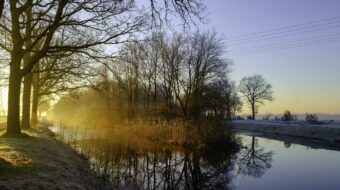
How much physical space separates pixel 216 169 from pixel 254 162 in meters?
3.80

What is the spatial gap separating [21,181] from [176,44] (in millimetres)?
31065

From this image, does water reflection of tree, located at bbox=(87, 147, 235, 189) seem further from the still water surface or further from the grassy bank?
the grassy bank

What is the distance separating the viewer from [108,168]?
16250 millimetres

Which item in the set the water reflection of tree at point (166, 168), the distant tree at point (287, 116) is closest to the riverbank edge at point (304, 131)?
the water reflection of tree at point (166, 168)

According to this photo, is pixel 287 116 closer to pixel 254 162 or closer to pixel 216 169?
pixel 254 162

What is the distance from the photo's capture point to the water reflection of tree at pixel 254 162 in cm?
1761

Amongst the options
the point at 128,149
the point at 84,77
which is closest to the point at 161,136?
the point at 128,149

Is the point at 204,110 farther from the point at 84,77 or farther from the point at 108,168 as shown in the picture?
the point at 108,168

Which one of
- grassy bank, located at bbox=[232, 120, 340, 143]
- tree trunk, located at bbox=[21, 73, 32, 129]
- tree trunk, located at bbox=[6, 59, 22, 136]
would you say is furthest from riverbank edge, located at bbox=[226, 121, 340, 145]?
tree trunk, located at bbox=[6, 59, 22, 136]

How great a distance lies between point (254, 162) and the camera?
20.8 m

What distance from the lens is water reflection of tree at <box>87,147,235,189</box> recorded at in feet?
45.9

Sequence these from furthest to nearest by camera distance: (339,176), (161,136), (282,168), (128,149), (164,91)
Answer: (164,91), (161,136), (128,149), (282,168), (339,176)

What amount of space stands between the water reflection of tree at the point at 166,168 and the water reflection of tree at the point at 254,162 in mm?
681

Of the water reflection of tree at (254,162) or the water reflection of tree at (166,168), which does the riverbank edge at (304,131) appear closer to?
the water reflection of tree at (254,162)
